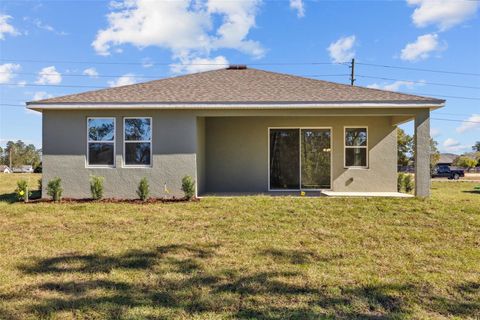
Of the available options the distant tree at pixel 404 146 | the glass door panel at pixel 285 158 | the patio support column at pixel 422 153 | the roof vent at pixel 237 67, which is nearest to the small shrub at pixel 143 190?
the glass door panel at pixel 285 158

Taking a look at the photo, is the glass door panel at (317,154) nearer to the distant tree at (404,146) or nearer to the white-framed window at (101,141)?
the white-framed window at (101,141)

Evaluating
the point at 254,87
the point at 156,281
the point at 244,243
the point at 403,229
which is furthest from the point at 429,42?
the point at 156,281

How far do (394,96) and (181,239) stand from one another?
321 inches

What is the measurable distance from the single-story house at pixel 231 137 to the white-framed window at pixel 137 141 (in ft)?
0.10

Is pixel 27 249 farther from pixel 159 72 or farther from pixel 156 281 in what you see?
pixel 159 72

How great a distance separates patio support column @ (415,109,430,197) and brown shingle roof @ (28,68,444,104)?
680 mm

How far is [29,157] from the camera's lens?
238 ft

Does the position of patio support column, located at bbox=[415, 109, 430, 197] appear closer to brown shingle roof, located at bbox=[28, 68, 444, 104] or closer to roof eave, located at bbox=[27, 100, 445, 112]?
roof eave, located at bbox=[27, 100, 445, 112]

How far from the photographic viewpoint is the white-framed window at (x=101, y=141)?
1069 centimetres

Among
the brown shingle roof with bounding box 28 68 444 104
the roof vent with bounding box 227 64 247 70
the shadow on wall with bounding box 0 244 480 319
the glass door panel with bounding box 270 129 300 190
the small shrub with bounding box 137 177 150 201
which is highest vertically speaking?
the roof vent with bounding box 227 64 247 70

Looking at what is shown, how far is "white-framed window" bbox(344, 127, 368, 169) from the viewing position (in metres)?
12.3

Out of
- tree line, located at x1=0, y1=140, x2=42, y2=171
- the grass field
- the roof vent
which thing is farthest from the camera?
tree line, located at x1=0, y1=140, x2=42, y2=171

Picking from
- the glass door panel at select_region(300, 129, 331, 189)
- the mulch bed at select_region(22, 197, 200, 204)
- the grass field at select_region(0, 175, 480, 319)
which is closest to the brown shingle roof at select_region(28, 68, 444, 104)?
the glass door panel at select_region(300, 129, 331, 189)

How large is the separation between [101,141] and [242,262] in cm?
756
